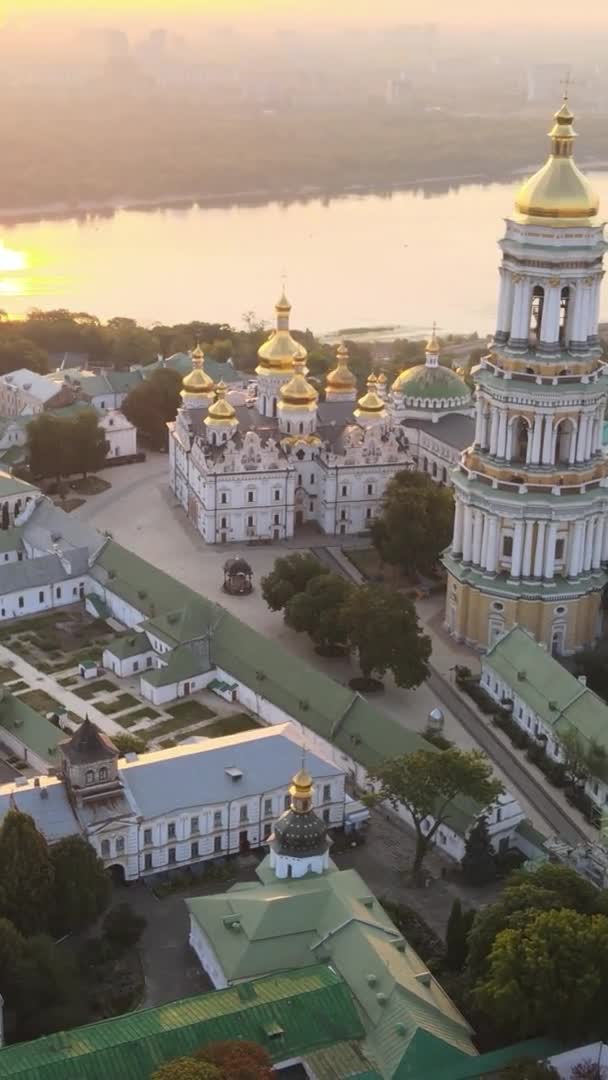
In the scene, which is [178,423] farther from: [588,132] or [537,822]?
[588,132]

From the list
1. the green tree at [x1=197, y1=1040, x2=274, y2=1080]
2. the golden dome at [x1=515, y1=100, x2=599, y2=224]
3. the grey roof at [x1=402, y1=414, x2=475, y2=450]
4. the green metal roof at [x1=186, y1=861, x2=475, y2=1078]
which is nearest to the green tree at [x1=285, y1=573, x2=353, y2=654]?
the golden dome at [x1=515, y1=100, x2=599, y2=224]

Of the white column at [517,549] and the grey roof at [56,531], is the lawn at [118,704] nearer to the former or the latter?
the grey roof at [56,531]

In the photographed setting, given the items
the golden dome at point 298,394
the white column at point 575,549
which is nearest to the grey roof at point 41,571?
the golden dome at point 298,394

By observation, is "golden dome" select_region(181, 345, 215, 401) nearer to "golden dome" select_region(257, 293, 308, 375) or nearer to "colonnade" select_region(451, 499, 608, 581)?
"golden dome" select_region(257, 293, 308, 375)

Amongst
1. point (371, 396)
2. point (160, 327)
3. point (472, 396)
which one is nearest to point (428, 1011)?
point (371, 396)

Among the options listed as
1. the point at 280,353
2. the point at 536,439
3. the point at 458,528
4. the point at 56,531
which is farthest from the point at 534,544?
the point at 280,353
